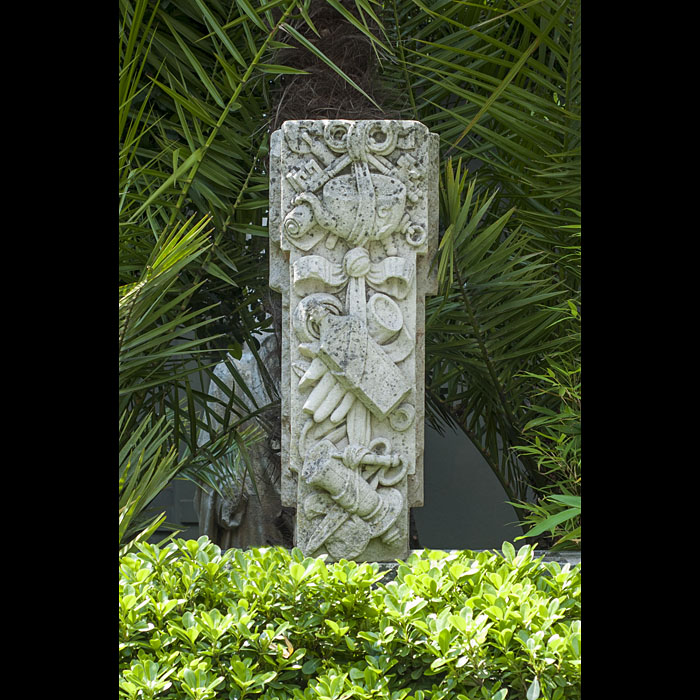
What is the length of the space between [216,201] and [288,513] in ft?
4.84

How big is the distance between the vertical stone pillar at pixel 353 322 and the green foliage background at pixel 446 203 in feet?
0.76

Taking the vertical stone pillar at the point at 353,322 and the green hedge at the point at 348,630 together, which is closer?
the green hedge at the point at 348,630

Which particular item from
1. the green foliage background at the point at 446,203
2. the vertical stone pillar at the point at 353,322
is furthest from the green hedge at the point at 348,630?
the green foliage background at the point at 446,203

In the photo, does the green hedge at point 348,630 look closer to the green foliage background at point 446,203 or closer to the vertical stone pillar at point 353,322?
the vertical stone pillar at point 353,322

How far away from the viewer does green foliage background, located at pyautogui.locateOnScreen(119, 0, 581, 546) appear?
2881 millimetres

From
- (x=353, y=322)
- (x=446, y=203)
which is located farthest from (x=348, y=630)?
(x=446, y=203)

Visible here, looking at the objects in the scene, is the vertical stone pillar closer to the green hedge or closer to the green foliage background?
the green foliage background

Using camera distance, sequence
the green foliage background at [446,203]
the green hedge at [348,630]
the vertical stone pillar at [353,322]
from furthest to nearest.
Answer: the green foliage background at [446,203], the vertical stone pillar at [353,322], the green hedge at [348,630]

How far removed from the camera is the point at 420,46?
3.42 m

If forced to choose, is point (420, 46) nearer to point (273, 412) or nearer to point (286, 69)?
point (286, 69)

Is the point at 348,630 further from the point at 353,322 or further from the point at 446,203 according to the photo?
the point at 446,203

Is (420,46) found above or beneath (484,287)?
above

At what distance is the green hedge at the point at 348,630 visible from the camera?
5.61ft

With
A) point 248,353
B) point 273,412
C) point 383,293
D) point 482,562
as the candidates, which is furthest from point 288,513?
point 482,562
